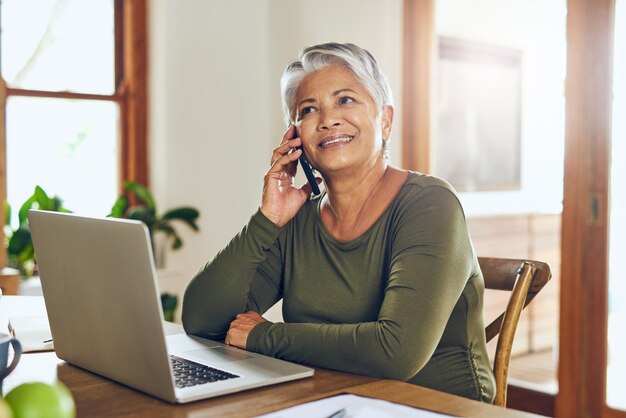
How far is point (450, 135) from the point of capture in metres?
3.53

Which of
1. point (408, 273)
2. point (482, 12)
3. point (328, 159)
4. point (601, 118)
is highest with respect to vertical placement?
point (482, 12)

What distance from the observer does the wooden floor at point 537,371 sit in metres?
3.16

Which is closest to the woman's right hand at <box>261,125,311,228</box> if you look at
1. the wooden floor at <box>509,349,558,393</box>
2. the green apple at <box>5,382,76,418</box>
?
the green apple at <box>5,382,76,418</box>

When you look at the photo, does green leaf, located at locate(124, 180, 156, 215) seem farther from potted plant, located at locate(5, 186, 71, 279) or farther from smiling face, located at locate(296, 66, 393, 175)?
smiling face, located at locate(296, 66, 393, 175)

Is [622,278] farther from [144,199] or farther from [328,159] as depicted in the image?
[144,199]

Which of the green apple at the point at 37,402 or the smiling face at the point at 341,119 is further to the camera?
the smiling face at the point at 341,119

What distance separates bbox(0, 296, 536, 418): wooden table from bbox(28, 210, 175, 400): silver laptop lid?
1.0 inches

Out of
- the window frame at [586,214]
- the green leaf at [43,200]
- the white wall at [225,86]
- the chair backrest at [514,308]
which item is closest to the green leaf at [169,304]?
the white wall at [225,86]

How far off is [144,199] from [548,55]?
75.9 inches

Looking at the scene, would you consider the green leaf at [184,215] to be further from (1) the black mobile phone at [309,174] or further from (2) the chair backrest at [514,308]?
(2) the chair backrest at [514,308]

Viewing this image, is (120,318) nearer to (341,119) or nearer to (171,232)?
(341,119)

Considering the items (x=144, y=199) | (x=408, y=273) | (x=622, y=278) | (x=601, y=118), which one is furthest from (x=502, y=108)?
(x=408, y=273)

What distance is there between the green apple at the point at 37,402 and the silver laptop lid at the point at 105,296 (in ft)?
1.00

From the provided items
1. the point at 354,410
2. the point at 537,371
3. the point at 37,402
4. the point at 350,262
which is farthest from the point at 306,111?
the point at 537,371
